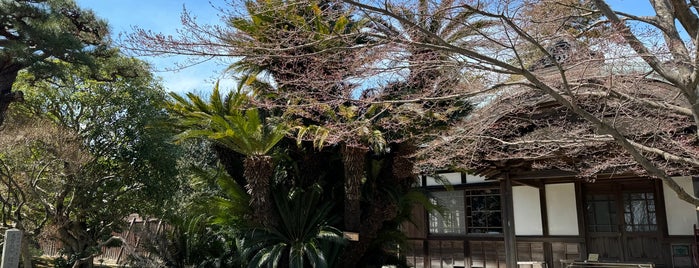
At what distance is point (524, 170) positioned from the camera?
891 cm

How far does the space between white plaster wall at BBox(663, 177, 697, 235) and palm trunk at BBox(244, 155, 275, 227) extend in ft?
25.2

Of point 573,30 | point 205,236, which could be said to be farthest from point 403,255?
point 573,30

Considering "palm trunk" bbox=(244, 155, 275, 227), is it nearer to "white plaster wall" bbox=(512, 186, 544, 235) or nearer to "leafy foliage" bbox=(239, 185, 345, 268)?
"leafy foliage" bbox=(239, 185, 345, 268)

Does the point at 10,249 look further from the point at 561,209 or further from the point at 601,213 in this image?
the point at 601,213

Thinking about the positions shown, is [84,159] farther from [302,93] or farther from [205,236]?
[302,93]

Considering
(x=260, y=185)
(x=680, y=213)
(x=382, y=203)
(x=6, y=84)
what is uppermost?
(x=6, y=84)

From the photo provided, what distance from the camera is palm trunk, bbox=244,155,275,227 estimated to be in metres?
8.54

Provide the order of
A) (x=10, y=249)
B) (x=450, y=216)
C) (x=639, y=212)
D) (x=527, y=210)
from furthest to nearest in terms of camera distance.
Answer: (x=450, y=216)
(x=527, y=210)
(x=639, y=212)
(x=10, y=249)

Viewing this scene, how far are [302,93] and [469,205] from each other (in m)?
7.78

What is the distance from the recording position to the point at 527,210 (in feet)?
34.7

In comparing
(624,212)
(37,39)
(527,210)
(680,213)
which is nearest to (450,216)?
(527,210)

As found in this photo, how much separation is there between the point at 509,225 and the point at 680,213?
3.20 metres

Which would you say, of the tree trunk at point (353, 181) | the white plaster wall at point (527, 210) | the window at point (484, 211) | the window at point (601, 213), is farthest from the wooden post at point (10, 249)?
the window at point (601, 213)

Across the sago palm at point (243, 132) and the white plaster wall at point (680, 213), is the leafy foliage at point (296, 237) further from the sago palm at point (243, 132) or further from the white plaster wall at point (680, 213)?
the white plaster wall at point (680, 213)
